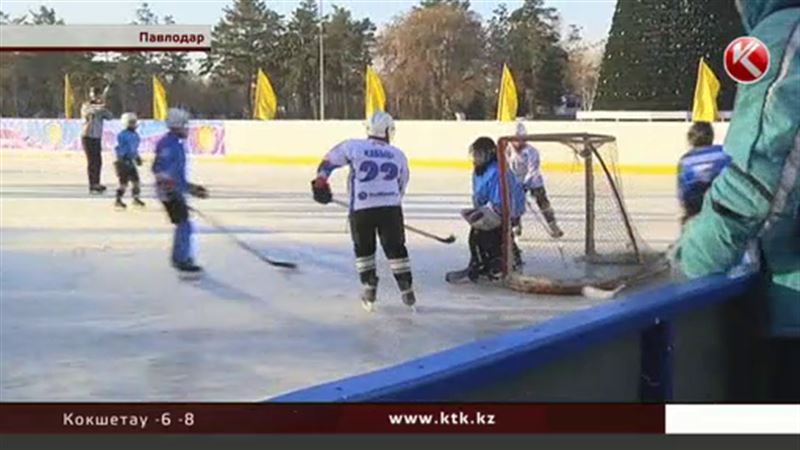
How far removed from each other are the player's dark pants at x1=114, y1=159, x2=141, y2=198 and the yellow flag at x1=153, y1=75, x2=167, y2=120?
115 mm

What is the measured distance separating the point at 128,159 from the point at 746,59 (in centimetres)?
91

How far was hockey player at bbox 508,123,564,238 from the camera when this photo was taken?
6.37ft

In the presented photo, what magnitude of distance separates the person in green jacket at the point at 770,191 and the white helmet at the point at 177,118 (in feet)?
2.62

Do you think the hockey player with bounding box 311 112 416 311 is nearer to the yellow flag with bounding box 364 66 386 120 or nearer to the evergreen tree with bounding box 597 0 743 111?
the yellow flag with bounding box 364 66 386 120

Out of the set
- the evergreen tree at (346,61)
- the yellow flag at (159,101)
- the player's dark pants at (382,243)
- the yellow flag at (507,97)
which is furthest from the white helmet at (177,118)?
the yellow flag at (507,97)

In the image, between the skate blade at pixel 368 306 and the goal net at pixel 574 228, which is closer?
the skate blade at pixel 368 306

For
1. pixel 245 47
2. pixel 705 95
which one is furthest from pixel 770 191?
pixel 245 47

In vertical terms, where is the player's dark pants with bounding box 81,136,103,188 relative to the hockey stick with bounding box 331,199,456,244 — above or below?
above

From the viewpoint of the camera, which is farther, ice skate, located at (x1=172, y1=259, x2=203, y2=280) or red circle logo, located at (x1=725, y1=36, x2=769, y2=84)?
ice skate, located at (x1=172, y1=259, x2=203, y2=280)

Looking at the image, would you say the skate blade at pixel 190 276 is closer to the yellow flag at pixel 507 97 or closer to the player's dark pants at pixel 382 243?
the player's dark pants at pixel 382 243

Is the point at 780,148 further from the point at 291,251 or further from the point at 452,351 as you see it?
the point at 291,251

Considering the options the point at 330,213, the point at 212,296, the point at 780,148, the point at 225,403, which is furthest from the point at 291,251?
the point at 780,148

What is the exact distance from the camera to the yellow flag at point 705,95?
1610mm

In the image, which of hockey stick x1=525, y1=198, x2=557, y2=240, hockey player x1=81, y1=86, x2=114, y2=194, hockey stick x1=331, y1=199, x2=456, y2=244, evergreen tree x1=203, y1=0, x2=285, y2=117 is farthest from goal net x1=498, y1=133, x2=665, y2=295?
hockey player x1=81, y1=86, x2=114, y2=194
